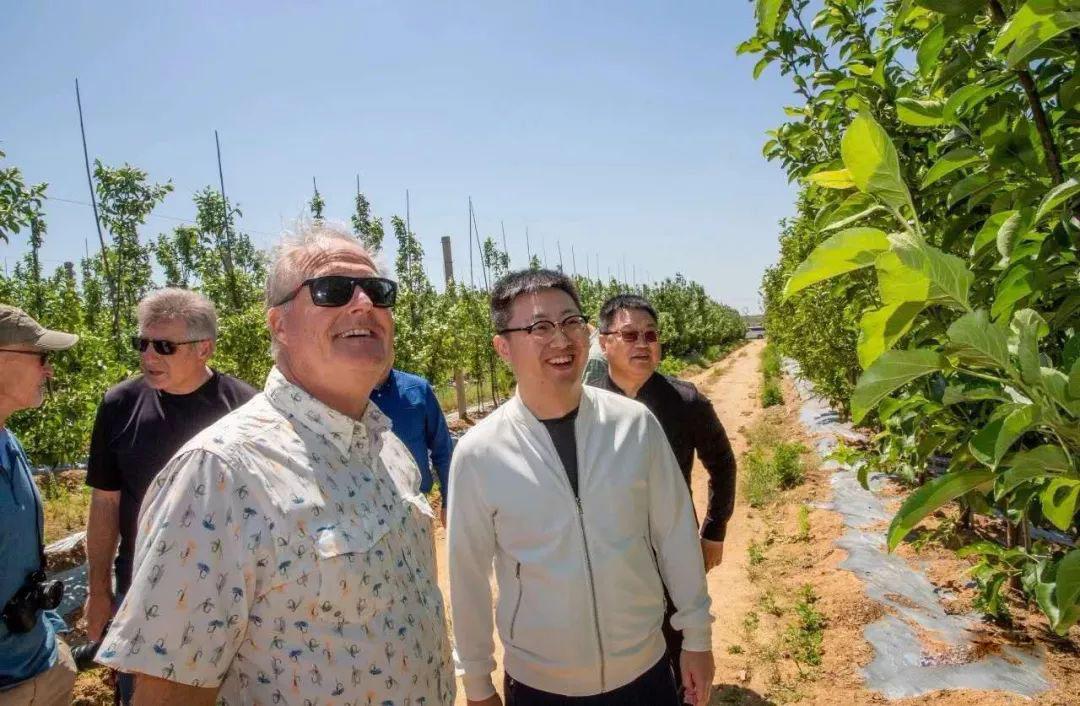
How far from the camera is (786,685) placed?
3699mm

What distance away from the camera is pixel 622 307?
2.96 metres

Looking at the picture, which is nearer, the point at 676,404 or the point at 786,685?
the point at 676,404

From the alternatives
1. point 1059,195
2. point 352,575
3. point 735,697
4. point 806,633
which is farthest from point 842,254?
point 806,633

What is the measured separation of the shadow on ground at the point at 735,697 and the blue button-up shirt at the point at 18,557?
3283 millimetres

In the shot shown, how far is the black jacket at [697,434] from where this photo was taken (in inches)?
114

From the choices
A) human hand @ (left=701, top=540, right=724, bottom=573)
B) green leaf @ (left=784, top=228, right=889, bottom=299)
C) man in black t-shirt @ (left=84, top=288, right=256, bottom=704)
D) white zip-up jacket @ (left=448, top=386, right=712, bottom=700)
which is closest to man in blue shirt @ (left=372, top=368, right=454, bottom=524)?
man in black t-shirt @ (left=84, top=288, right=256, bottom=704)

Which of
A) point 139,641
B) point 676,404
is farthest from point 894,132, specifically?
point 139,641

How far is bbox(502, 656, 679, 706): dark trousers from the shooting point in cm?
193

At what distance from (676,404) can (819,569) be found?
312 cm

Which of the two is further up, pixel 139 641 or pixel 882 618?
pixel 139 641

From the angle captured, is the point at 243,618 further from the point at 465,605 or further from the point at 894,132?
the point at 894,132

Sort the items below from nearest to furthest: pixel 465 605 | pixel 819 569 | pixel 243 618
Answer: pixel 243 618 < pixel 465 605 < pixel 819 569

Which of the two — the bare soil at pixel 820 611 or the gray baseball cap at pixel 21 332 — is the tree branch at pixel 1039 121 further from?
the gray baseball cap at pixel 21 332

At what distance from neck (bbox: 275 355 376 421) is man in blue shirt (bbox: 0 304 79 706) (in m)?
1.50
